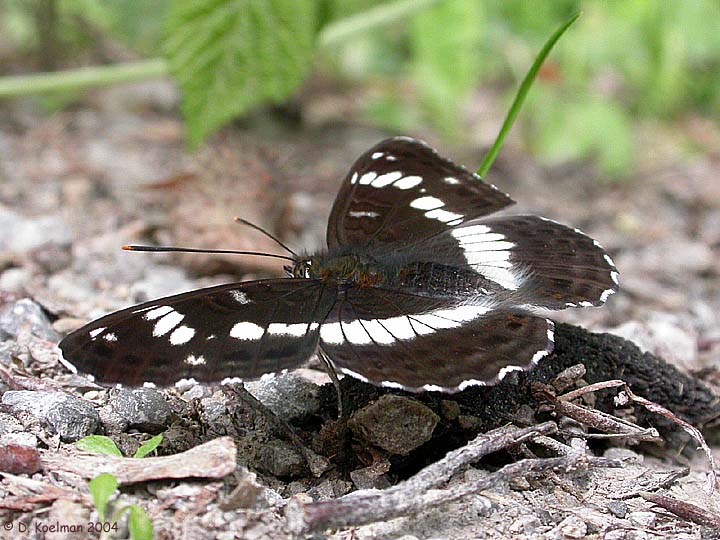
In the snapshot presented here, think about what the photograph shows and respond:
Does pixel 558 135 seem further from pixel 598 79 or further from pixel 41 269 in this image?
pixel 41 269

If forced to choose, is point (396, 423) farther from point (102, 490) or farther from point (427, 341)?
point (102, 490)

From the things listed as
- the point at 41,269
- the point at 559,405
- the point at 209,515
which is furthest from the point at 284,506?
the point at 41,269

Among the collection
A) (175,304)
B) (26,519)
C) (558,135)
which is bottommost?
(26,519)

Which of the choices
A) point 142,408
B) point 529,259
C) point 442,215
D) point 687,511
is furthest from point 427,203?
point 687,511

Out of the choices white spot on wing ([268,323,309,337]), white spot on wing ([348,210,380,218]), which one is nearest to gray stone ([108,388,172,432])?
white spot on wing ([268,323,309,337])

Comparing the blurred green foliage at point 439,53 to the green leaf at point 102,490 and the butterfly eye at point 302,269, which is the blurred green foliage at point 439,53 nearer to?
the butterfly eye at point 302,269

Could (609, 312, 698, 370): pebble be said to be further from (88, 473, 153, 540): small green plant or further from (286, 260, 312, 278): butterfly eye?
(88, 473, 153, 540): small green plant
